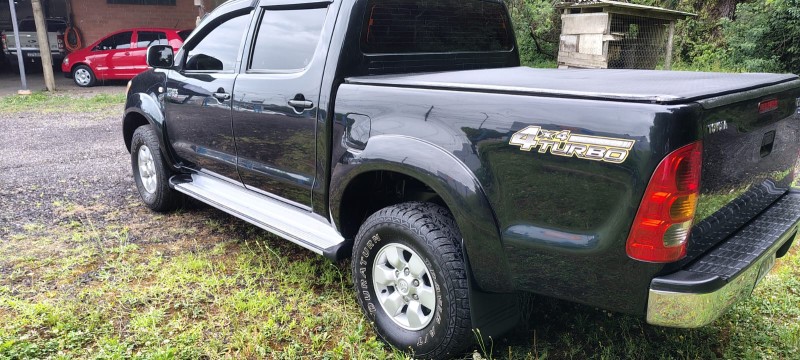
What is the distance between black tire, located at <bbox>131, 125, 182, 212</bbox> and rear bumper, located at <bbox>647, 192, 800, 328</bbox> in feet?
12.7

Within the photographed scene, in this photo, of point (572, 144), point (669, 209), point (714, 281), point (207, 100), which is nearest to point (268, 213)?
point (207, 100)

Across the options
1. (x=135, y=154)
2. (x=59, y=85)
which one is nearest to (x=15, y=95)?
(x=59, y=85)

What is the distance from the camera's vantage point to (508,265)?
88.3 inches

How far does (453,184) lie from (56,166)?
6.02 meters

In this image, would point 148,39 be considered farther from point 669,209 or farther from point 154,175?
point 669,209

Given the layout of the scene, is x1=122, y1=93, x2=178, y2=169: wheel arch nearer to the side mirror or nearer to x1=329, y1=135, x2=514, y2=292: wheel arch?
the side mirror

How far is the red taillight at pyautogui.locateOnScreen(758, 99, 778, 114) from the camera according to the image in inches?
87.2

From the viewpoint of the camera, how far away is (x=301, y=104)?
309 cm

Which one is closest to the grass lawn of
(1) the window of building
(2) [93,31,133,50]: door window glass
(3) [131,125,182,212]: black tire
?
(3) [131,125,182,212]: black tire

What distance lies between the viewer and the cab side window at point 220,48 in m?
3.76

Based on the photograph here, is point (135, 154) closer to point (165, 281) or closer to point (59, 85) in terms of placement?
point (165, 281)

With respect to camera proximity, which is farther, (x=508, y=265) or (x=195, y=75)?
(x=195, y=75)

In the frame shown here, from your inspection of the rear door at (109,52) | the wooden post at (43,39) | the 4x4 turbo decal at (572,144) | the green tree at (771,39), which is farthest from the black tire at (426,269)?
the rear door at (109,52)

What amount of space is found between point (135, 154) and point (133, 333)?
2471 mm
